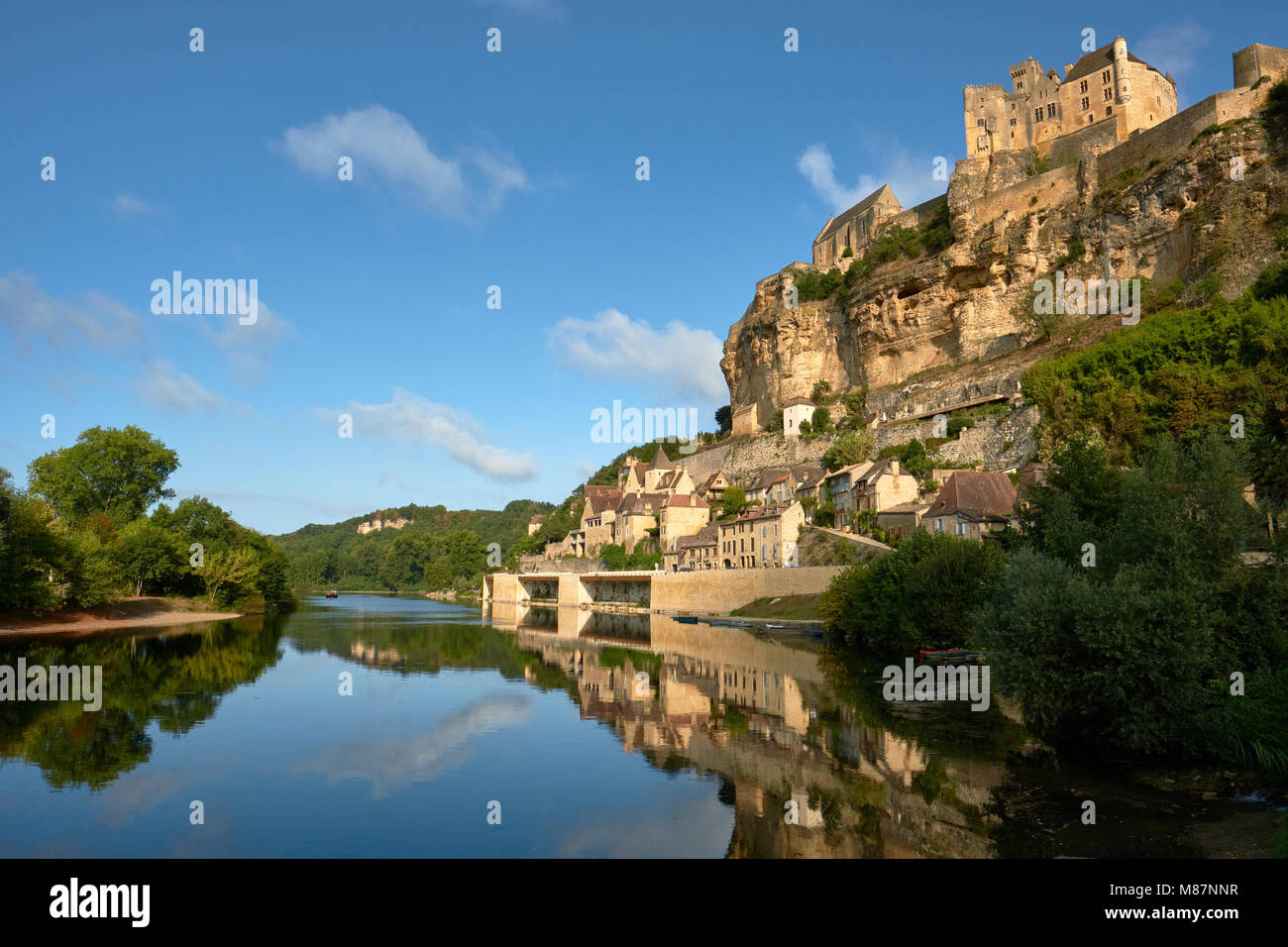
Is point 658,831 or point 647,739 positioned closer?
point 658,831

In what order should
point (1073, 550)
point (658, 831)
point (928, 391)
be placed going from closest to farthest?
point (658, 831) < point (1073, 550) < point (928, 391)

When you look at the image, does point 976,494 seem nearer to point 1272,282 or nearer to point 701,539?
point 1272,282

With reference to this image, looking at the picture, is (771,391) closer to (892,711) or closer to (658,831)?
(892,711)

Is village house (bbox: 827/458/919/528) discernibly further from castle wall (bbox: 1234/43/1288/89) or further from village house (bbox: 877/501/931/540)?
castle wall (bbox: 1234/43/1288/89)

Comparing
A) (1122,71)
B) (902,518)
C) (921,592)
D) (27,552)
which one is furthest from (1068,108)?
(27,552)

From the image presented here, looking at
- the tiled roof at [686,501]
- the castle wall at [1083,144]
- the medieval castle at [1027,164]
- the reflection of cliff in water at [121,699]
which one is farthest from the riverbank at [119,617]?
the castle wall at [1083,144]

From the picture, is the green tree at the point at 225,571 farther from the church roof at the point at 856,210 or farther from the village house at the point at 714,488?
the church roof at the point at 856,210

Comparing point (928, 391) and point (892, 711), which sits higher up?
point (928, 391)
